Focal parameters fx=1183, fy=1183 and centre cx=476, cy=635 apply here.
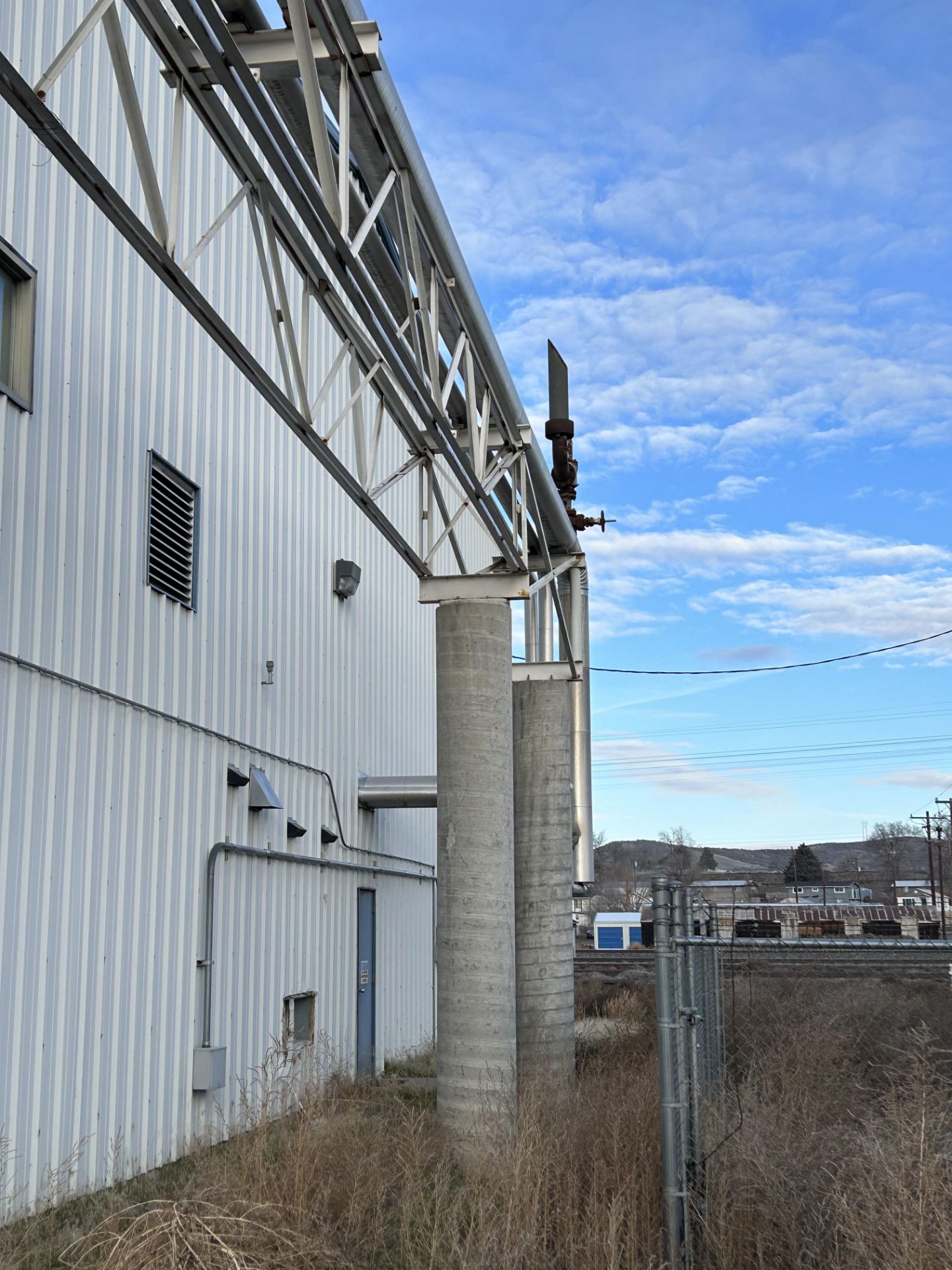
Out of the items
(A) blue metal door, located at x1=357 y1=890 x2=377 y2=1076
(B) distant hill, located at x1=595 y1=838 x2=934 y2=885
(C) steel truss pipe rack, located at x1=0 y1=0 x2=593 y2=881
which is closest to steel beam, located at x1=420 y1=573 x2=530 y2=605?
(C) steel truss pipe rack, located at x1=0 y1=0 x2=593 y2=881

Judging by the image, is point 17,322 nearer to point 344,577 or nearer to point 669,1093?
point 669,1093

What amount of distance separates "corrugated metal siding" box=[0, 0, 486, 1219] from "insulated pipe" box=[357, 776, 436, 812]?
4.49ft

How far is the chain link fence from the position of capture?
6.21 m

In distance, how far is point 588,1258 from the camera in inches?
235

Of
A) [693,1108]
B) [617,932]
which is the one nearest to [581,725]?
[693,1108]

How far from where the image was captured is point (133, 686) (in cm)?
1032

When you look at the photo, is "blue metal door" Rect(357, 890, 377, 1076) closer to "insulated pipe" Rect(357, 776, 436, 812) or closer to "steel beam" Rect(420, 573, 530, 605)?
"insulated pipe" Rect(357, 776, 436, 812)

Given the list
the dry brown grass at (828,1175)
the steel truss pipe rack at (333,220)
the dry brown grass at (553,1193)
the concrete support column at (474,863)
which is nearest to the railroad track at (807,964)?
the concrete support column at (474,863)

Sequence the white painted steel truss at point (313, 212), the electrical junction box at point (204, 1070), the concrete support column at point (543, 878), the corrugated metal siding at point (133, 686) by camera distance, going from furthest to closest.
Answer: the concrete support column at point (543, 878), the electrical junction box at point (204, 1070), the corrugated metal siding at point (133, 686), the white painted steel truss at point (313, 212)

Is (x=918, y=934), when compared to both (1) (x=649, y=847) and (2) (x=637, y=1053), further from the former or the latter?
(1) (x=649, y=847)

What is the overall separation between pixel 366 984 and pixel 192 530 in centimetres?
718

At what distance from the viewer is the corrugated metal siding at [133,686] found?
8758mm

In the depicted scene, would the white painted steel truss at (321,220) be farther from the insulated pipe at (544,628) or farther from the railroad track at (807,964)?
the railroad track at (807,964)

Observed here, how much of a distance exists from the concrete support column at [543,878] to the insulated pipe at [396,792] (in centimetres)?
184
